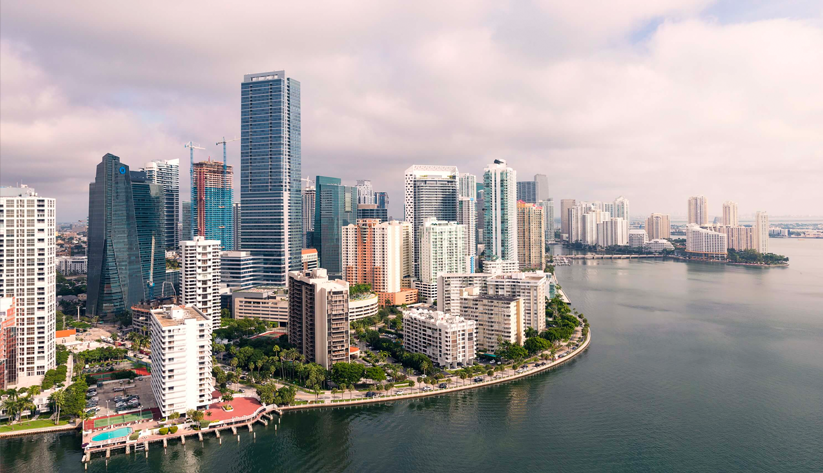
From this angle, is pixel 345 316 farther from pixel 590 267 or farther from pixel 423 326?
pixel 590 267

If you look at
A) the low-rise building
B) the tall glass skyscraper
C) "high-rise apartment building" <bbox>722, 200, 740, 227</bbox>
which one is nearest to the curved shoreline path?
the low-rise building

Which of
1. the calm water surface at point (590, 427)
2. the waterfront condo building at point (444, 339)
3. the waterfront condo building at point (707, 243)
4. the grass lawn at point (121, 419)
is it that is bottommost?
the calm water surface at point (590, 427)

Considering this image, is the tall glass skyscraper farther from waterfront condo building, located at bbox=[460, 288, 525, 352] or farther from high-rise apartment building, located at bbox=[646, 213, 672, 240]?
high-rise apartment building, located at bbox=[646, 213, 672, 240]

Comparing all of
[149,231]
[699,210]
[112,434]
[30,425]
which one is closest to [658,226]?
[699,210]

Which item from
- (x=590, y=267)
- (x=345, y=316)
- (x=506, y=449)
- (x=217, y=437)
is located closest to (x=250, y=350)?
(x=345, y=316)

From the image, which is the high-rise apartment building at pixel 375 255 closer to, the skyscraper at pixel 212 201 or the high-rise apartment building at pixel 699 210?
the skyscraper at pixel 212 201

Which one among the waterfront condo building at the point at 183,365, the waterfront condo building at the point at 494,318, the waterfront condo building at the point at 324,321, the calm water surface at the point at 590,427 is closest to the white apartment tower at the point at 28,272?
the calm water surface at the point at 590,427
